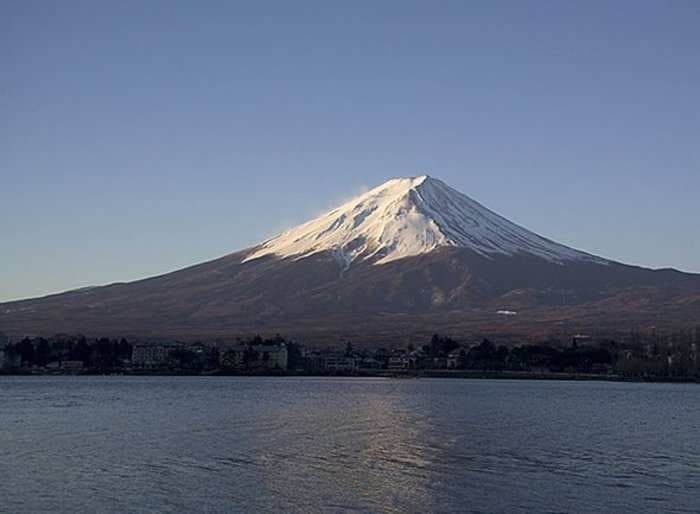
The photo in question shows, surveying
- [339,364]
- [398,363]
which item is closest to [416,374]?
[398,363]

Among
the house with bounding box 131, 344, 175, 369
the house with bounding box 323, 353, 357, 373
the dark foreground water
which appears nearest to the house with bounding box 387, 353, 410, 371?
the house with bounding box 323, 353, 357, 373

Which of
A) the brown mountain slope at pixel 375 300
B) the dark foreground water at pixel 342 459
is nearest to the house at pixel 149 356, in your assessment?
the brown mountain slope at pixel 375 300

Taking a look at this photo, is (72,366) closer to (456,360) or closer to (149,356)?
(149,356)

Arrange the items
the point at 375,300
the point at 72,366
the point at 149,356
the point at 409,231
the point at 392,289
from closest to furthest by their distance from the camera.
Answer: the point at 72,366
the point at 149,356
the point at 375,300
the point at 392,289
the point at 409,231

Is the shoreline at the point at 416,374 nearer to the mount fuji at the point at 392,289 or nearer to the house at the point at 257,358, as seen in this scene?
the house at the point at 257,358

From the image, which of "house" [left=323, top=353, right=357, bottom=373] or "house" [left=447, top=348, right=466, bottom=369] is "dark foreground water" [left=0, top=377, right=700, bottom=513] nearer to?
"house" [left=447, top=348, right=466, bottom=369]

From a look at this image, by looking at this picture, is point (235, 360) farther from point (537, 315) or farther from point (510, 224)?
point (510, 224)
